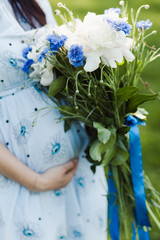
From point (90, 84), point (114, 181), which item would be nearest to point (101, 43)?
point (90, 84)

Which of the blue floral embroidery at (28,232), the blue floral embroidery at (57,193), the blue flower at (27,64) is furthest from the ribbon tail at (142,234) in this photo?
the blue flower at (27,64)

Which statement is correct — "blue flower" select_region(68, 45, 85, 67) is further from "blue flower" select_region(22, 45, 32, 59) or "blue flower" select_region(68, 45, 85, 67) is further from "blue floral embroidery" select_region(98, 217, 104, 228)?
"blue floral embroidery" select_region(98, 217, 104, 228)

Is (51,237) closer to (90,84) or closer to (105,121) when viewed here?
(105,121)

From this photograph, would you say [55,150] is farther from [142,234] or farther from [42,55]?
[142,234]

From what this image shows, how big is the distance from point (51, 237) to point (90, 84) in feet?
2.25

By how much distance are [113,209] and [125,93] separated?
29.3 inches

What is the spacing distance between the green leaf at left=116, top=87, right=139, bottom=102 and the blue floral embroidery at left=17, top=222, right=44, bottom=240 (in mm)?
634

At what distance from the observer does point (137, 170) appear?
1477mm

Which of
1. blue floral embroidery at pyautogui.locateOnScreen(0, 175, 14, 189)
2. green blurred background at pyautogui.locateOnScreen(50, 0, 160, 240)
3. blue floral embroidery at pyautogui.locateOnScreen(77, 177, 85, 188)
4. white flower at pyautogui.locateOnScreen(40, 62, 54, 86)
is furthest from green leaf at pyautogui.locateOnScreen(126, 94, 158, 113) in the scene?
green blurred background at pyautogui.locateOnScreen(50, 0, 160, 240)

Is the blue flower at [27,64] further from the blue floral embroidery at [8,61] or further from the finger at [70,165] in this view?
the finger at [70,165]

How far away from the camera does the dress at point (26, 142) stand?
1342mm

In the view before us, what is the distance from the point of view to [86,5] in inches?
247

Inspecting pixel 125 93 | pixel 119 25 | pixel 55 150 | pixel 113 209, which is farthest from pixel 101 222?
pixel 119 25

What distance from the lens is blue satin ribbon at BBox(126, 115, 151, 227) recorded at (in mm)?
1421
